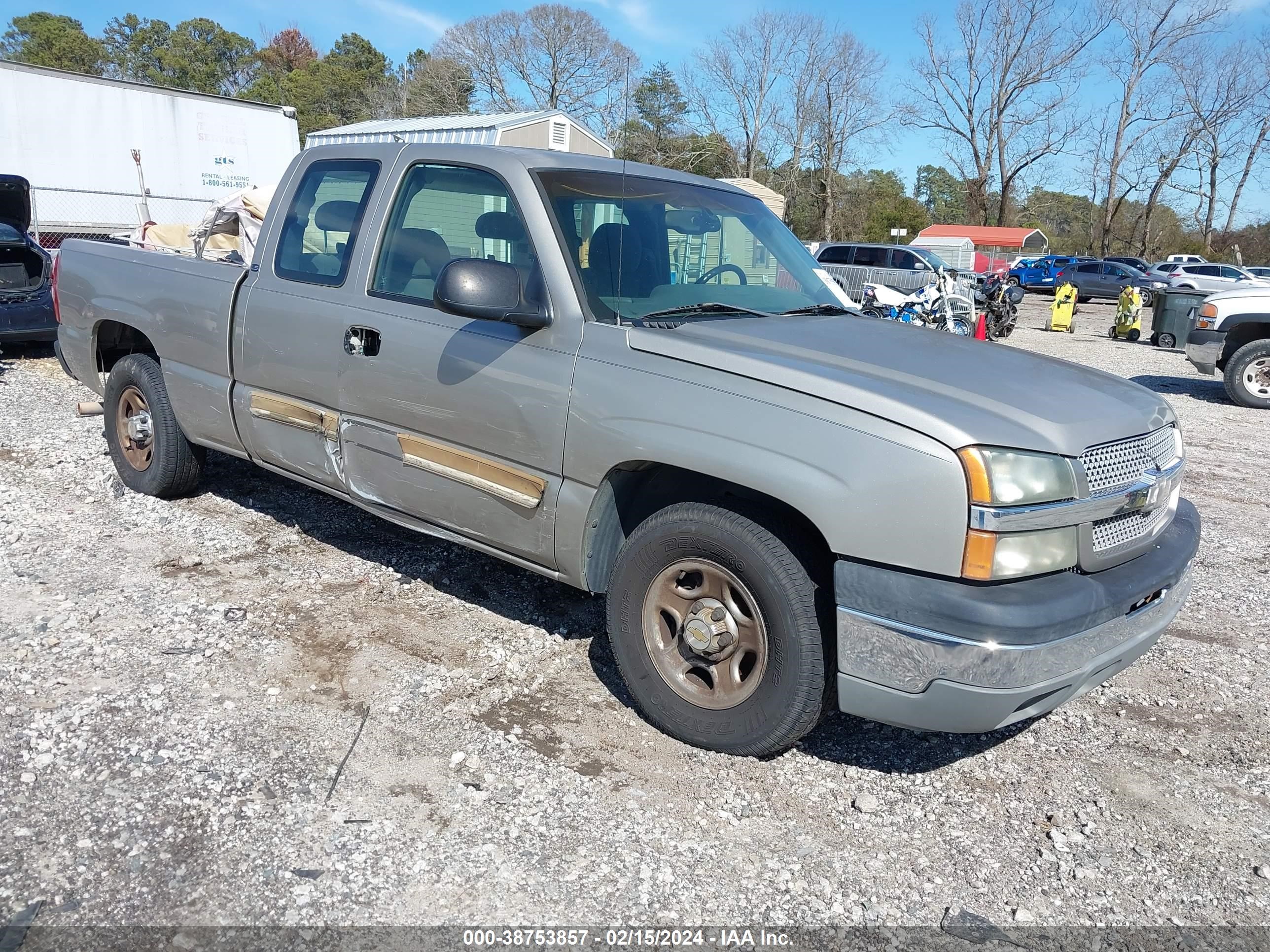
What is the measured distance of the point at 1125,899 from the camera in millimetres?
2652

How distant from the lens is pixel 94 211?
1805 centimetres

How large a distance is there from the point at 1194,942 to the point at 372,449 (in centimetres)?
320

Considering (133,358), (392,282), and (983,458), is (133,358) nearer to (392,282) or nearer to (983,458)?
(392,282)

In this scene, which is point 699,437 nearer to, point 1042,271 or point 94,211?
point 94,211

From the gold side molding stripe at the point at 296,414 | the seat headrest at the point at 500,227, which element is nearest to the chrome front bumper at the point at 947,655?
the seat headrest at the point at 500,227

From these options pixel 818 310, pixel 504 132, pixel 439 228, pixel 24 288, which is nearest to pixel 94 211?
pixel 504 132

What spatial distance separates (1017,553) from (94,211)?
19.7m

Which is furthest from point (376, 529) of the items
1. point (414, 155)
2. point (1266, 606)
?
point (1266, 606)

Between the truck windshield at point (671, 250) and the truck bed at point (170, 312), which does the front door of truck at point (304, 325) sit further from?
the truck windshield at point (671, 250)

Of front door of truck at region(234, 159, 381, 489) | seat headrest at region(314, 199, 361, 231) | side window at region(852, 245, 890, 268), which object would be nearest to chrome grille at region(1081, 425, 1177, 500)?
front door of truck at region(234, 159, 381, 489)

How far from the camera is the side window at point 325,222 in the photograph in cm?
410

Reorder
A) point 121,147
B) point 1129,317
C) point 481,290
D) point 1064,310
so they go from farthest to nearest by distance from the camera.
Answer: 1. point 1064,310
2. point 1129,317
3. point 121,147
4. point 481,290

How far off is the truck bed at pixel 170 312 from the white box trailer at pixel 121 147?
1139 cm

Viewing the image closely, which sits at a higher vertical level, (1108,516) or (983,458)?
(983,458)
